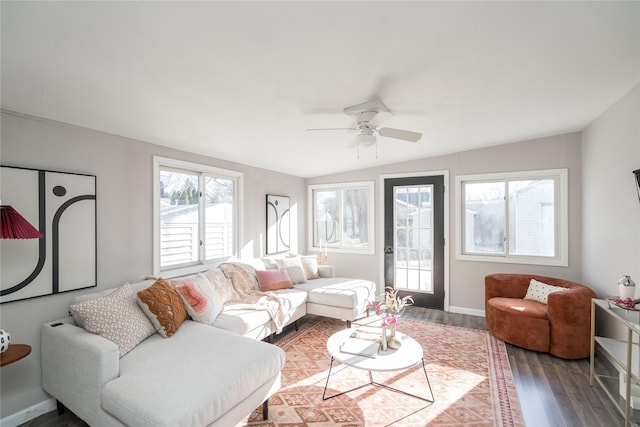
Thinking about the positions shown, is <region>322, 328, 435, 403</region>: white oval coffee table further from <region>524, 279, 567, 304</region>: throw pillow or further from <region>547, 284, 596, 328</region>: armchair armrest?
<region>524, 279, 567, 304</region>: throw pillow

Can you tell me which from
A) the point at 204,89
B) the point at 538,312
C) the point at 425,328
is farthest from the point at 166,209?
the point at 538,312

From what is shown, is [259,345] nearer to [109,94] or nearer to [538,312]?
[109,94]

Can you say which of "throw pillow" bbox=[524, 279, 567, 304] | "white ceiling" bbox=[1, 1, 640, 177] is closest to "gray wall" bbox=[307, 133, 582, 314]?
"throw pillow" bbox=[524, 279, 567, 304]

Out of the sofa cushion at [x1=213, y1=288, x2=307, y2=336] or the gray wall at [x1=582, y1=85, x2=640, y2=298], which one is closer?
the gray wall at [x1=582, y1=85, x2=640, y2=298]

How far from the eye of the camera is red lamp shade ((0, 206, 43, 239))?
5.80 feet

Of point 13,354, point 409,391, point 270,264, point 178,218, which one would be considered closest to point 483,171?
point 409,391

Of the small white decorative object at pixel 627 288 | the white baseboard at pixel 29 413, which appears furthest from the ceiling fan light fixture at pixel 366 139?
the white baseboard at pixel 29 413

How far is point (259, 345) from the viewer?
7.30 ft

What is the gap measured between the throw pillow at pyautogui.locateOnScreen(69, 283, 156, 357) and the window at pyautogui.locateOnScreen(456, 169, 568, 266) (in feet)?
13.3

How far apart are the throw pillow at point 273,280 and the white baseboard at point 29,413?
80.9 inches

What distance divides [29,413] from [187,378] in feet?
4.71

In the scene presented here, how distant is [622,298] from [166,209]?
4.20 metres

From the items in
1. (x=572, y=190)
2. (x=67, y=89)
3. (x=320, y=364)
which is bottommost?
(x=320, y=364)

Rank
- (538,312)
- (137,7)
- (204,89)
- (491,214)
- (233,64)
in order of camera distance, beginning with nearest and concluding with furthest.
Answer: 1. (137,7)
2. (233,64)
3. (204,89)
4. (538,312)
5. (491,214)
